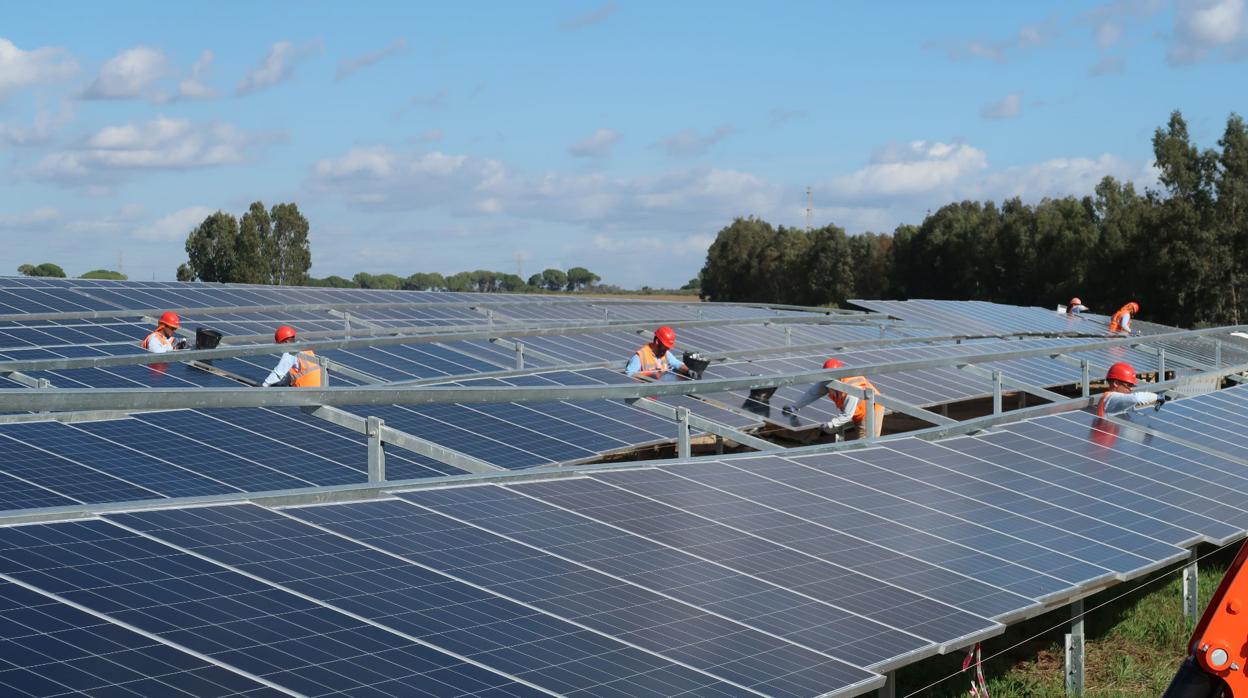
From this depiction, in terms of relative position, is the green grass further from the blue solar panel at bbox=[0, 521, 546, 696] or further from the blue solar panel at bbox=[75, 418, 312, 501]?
the blue solar panel at bbox=[0, 521, 546, 696]

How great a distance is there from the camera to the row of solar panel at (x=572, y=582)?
6270 mm

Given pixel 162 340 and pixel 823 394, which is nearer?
pixel 823 394

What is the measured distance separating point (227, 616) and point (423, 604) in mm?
1211

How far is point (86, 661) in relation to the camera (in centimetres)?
570

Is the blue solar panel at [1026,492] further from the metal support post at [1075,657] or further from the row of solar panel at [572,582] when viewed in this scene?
the metal support post at [1075,657]

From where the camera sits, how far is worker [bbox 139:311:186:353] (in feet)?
70.9

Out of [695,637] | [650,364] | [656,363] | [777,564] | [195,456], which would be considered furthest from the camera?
[656,363]

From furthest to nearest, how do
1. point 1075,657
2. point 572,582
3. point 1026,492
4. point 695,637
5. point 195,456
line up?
point 1026,492 < point 1075,657 < point 195,456 < point 572,582 < point 695,637

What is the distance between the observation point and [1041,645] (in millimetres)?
15227

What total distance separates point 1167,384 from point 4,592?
19.7 metres

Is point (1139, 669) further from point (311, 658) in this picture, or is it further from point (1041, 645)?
point (311, 658)

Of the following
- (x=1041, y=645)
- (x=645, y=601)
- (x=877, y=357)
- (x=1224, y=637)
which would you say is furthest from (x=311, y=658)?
(x=877, y=357)

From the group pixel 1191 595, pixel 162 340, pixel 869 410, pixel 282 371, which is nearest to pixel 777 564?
pixel 869 410

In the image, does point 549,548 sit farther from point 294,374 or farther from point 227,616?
point 294,374
